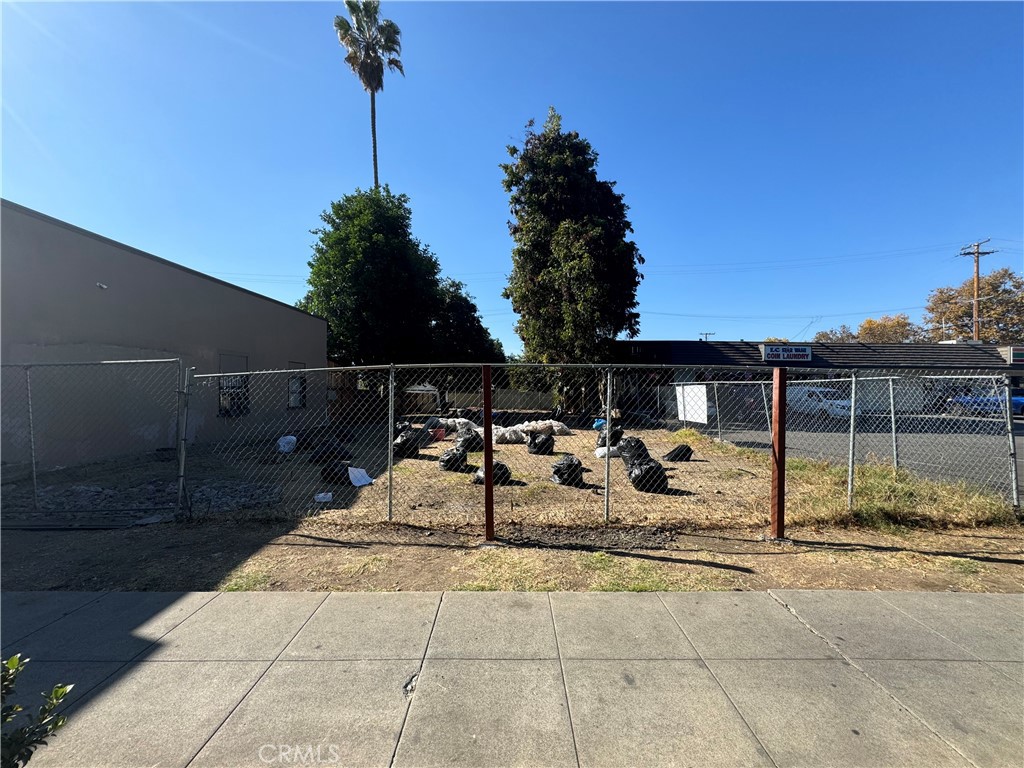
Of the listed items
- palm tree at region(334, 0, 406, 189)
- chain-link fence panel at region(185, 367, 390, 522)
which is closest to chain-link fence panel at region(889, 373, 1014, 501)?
chain-link fence panel at region(185, 367, 390, 522)

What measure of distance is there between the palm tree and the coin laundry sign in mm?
22787

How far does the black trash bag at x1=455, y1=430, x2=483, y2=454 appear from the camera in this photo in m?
10.0

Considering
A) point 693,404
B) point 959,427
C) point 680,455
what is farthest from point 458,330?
point 959,427

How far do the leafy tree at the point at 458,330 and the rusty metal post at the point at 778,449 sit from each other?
851 inches

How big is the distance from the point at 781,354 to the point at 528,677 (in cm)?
2663

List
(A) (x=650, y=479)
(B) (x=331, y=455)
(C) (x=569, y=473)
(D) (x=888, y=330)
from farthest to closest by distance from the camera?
(D) (x=888, y=330) < (B) (x=331, y=455) < (C) (x=569, y=473) < (A) (x=650, y=479)

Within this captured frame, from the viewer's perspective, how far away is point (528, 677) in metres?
2.79

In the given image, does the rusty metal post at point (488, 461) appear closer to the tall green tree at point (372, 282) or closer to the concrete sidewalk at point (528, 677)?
the concrete sidewalk at point (528, 677)

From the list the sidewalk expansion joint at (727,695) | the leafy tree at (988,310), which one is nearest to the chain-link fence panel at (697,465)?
the sidewalk expansion joint at (727,695)

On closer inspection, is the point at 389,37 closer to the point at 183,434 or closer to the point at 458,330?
the point at 458,330

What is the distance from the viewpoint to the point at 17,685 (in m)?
2.84

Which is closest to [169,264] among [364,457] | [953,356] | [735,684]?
[364,457]

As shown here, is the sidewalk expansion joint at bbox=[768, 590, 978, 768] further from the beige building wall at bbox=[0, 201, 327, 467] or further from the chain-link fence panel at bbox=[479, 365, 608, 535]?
the beige building wall at bbox=[0, 201, 327, 467]

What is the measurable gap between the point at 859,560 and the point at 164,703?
18.6ft
